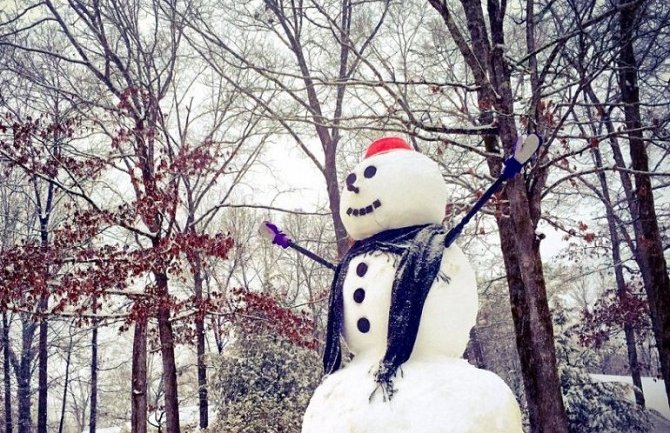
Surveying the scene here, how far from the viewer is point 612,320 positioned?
12258 millimetres

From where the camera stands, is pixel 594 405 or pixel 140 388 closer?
pixel 140 388

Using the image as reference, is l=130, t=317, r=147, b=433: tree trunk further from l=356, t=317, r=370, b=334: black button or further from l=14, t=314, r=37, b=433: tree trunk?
l=14, t=314, r=37, b=433: tree trunk

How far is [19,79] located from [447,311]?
1047 centimetres

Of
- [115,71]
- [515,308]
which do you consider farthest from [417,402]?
[115,71]

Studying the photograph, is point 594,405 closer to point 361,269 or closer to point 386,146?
point 386,146

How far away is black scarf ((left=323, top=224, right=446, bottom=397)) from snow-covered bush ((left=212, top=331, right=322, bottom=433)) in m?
8.08

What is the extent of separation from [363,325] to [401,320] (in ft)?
1.11

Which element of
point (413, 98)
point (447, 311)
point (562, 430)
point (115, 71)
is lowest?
point (562, 430)

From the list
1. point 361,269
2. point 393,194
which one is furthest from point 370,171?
point 361,269

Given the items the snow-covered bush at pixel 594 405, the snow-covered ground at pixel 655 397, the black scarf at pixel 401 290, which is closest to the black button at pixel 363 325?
the black scarf at pixel 401 290

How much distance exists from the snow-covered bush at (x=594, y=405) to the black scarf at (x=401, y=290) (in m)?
11.1

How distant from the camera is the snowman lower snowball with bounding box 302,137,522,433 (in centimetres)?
269

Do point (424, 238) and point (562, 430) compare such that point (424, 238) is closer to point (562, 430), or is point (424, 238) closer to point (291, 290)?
point (562, 430)

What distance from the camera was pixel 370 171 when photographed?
11.6ft
